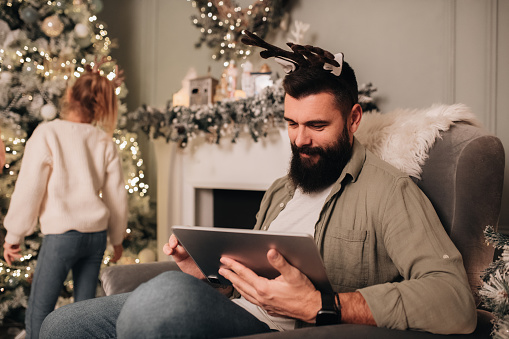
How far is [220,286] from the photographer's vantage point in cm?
143

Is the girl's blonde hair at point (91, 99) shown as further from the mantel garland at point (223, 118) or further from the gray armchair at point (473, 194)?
the gray armchair at point (473, 194)

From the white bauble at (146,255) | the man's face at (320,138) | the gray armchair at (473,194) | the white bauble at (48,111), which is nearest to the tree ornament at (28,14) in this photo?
the white bauble at (48,111)

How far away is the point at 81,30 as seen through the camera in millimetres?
3033

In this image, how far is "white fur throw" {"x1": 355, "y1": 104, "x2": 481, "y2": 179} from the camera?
4.45 feet

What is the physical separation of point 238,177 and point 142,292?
6.73 feet

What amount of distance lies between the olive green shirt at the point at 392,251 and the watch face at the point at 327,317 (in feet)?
0.26

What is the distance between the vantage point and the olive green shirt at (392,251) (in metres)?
0.95

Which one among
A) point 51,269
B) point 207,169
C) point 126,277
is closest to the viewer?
point 126,277

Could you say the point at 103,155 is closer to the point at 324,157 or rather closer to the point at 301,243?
the point at 324,157

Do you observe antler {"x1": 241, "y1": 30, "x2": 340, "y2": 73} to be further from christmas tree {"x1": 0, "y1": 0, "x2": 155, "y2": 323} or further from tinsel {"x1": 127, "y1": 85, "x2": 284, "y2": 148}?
christmas tree {"x1": 0, "y1": 0, "x2": 155, "y2": 323}

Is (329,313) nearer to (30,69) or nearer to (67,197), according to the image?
(67,197)

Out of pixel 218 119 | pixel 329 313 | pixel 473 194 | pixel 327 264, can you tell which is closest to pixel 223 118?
pixel 218 119

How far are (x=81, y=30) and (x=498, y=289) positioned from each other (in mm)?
2908

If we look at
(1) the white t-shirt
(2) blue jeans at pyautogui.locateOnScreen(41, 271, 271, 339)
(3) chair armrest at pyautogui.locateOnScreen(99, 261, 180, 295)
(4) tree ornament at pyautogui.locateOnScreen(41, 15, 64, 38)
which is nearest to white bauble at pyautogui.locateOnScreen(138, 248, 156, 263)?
(4) tree ornament at pyautogui.locateOnScreen(41, 15, 64, 38)
